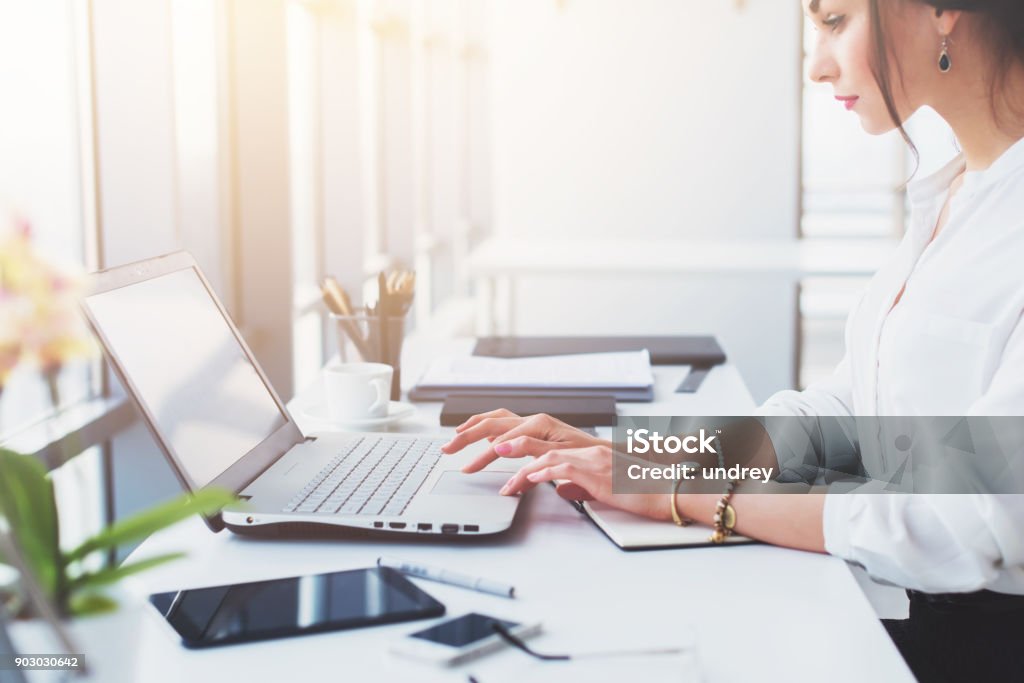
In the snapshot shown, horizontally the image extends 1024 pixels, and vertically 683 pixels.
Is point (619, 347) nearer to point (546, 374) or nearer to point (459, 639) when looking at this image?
point (546, 374)

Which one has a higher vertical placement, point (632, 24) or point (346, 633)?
point (632, 24)

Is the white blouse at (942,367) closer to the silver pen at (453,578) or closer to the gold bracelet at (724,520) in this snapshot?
the gold bracelet at (724,520)

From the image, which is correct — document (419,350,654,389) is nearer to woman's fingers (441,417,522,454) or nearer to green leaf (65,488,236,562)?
woman's fingers (441,417,522,454)

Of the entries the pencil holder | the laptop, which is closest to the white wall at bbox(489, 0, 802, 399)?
the pencil holder

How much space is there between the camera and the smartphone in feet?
2.38

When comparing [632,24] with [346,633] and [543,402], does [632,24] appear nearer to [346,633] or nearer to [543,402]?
[543,402]

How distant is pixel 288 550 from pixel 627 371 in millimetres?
802

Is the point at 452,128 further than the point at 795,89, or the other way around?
the point at 452,128

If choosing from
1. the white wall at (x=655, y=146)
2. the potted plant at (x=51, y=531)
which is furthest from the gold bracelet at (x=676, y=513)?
the white wall at (x=655, y=146)

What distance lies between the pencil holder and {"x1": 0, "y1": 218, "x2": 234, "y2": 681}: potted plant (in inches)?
40.4

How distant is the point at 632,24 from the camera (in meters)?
4.43

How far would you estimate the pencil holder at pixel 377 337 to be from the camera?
5.05ft

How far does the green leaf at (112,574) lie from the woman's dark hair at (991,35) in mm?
1040

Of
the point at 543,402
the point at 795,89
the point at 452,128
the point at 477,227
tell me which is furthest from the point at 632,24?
the point at 543,402
